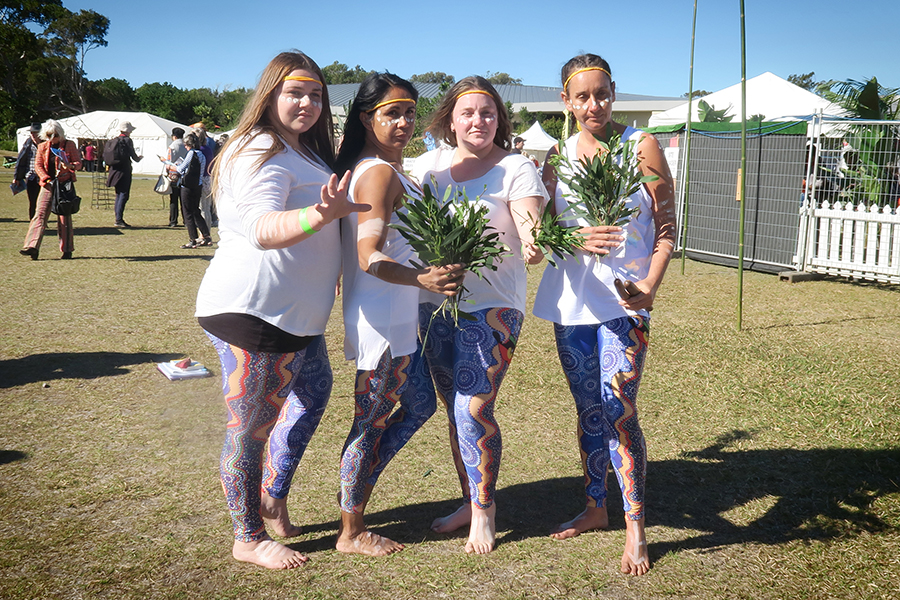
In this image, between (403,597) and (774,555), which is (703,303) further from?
(403,597)

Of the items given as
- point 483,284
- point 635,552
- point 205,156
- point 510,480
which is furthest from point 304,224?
point 205,156

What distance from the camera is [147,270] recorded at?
9578 millimetres

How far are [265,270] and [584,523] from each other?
5.93ft

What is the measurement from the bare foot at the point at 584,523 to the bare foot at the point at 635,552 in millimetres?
277

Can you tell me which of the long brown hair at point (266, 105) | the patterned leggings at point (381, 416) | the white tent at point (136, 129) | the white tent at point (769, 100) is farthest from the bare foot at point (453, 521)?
the white tent at point (136, 129)

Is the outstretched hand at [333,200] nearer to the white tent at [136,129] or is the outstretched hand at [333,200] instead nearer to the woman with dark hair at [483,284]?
the woman with dark hair at [483,284]

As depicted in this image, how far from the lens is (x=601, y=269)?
2814 mm

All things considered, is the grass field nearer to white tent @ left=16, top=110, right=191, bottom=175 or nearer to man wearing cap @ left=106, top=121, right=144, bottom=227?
man wearing cap @ left=106, top=121, right=144, bottom=227

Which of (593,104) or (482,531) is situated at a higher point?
(593,104)

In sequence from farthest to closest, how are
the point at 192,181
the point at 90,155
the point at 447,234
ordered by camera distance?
the point at 90,155 → the point at 192,181 → the point at 447,234

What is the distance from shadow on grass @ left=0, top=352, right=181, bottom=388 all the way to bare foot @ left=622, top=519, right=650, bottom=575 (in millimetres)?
3975

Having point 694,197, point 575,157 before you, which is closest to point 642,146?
point 575,157

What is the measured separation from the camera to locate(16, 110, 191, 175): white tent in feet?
109

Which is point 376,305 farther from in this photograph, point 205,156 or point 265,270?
point 205,156
